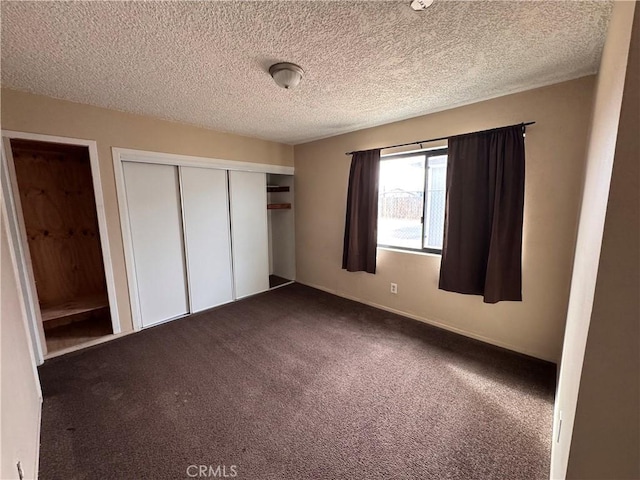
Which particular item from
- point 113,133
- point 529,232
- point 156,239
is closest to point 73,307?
point 156,239

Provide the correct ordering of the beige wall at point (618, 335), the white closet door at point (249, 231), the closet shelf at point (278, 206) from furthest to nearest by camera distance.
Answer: the closet shelf at point (278, 206)
the white closet door at point (249, 231)
the beige wall at point (618, 335)

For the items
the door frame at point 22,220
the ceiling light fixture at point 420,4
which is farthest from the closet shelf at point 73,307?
the ceiling light fixture at point 420,4

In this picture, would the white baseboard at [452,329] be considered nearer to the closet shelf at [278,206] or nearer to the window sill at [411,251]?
the window sill at [411,251]

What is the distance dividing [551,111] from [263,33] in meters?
2.28

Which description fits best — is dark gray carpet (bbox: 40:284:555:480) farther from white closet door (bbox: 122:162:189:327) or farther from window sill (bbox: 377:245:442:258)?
window sill (bbox: 377:245:442:258)

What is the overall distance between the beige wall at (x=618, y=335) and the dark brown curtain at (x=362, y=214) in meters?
2.53

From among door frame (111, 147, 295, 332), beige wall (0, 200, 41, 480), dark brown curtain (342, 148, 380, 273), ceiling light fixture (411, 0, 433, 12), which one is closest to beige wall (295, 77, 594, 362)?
dark brown curtain (342, 148, 380, 273)

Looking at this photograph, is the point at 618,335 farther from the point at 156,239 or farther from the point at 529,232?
the point at 156,239

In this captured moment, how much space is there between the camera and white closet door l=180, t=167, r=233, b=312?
10.6 ft

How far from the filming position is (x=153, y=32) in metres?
1.43

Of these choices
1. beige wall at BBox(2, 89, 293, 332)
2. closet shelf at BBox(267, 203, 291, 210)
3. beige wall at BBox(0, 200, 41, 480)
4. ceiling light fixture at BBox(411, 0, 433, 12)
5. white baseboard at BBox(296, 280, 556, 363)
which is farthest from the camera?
closet shelf at BBox(267, 203, 291, 210)

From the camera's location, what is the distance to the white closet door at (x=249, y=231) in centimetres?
371

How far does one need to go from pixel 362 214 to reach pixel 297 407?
228 cm

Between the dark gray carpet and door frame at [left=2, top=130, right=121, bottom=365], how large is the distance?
377mm
